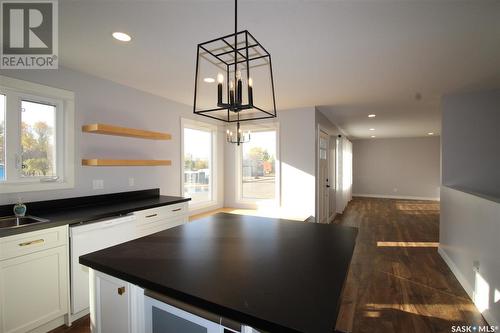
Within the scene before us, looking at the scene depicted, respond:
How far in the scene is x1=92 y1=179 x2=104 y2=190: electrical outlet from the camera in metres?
2.89

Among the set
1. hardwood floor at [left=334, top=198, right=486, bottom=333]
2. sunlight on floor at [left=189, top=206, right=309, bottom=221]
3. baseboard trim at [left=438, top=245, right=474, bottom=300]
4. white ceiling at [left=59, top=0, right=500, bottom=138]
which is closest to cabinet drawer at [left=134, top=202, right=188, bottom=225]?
sunlight on floor at [left=189, top=206, right=309, bottom=221]

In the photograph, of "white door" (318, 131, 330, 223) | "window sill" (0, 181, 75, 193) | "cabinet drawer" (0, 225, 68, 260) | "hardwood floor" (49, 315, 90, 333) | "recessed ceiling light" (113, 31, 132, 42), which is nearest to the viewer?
"cabinet drawer" (0, 225, 68, 260)

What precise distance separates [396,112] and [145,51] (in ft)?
15.5

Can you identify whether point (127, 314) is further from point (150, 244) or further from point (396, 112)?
point (396, 112)

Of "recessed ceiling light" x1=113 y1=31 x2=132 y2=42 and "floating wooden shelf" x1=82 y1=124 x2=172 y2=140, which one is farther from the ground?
"recessed ceiling light" x1=113 y1=31 x2=132 y2=42

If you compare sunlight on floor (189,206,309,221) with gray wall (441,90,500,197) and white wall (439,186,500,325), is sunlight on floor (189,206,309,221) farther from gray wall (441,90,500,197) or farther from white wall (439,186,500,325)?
gray wall (441,90,500,197)

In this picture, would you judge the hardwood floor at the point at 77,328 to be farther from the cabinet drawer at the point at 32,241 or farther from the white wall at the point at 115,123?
the white wall at the point at 115,123

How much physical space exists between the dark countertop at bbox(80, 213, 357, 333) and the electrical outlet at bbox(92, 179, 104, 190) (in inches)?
65.2

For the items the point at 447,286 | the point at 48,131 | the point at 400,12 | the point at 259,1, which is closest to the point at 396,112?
the point at 447,286

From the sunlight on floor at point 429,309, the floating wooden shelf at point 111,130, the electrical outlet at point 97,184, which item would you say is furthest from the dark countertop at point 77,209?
the sunlight on floor at point 429,309

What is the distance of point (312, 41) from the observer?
2102mm

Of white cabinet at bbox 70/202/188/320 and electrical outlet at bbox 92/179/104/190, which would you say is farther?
electrical outlet at bbox 92/179/104/190

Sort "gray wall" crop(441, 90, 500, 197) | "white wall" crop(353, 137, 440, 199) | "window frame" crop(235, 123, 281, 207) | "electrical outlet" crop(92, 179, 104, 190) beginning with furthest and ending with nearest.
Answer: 1. "white wall" crop(353, 137, 440, 199)
2. "window frame" crop(235, 123, 281, 207)
3. "gray wall" crop(441, 90, 500, 197)
4. "electrical outlet" crop(92, 179, 104, 190)

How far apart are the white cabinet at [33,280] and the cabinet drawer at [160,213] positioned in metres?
0.73
